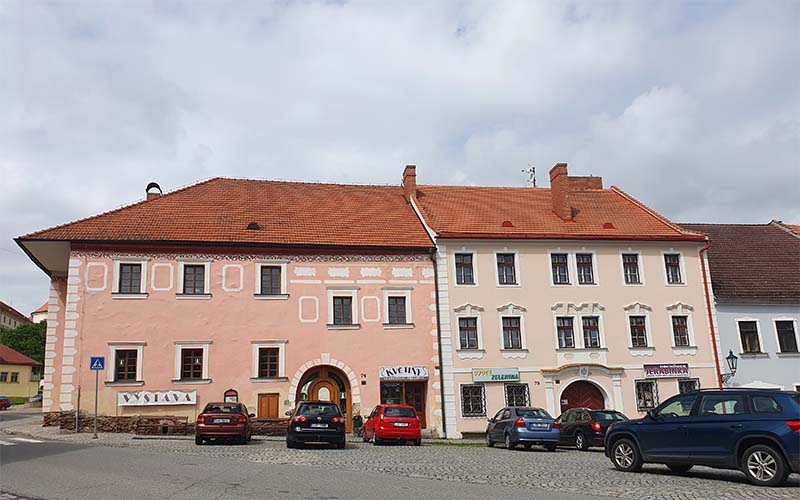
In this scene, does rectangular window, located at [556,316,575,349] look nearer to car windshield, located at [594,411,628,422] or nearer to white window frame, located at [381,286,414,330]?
white window frame, located at [381,286,414,330]

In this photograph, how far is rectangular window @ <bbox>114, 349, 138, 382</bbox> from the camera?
26.1 metres

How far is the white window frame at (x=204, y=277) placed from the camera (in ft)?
89.0

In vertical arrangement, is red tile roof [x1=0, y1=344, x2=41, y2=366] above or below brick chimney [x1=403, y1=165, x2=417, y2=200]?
below

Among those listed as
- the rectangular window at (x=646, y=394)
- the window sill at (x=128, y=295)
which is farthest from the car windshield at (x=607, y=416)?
the window sill at (x=128, y=295)

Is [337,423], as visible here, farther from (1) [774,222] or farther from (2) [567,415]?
(1) [774,222]

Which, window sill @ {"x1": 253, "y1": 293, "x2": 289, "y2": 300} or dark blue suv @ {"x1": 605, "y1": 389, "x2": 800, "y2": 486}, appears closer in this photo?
dark blue suv @ {"x1": 605, "y1": 389, "x2": 800, "y2": 486}

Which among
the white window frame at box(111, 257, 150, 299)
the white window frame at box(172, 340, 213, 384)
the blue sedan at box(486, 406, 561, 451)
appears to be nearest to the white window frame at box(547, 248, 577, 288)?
the blue sedan at box(486, 406, 561, 451)

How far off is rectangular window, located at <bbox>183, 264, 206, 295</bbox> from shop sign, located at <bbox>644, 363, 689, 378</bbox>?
63.5 ft

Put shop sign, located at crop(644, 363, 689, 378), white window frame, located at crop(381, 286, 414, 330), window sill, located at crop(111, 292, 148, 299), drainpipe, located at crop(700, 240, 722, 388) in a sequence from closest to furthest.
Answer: window sill, located at crop(111, 292, 148, 299) → white window frame, located at crop(381, 286, 414, 330) → shop sign, located at crop(644, 363, 689, 378) → drainpipe, located at crop(700, 240, 722, 388)

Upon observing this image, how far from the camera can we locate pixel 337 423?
19.6 metres

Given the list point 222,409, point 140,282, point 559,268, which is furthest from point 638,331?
point 140,282

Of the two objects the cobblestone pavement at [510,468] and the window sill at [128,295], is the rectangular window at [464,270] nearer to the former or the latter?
the cobblestone pavement at [510,468]

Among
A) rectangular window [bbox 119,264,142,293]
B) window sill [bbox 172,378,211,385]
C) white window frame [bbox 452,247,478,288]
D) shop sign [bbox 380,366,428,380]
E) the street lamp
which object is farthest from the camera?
white window frame [bbox 452,247,478,288]

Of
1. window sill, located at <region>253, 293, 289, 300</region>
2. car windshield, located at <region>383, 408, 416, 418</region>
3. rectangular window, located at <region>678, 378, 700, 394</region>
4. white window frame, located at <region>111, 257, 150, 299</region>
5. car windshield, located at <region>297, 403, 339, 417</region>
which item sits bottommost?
car windshield, located at <region>383, 408, 416, 418</region>
